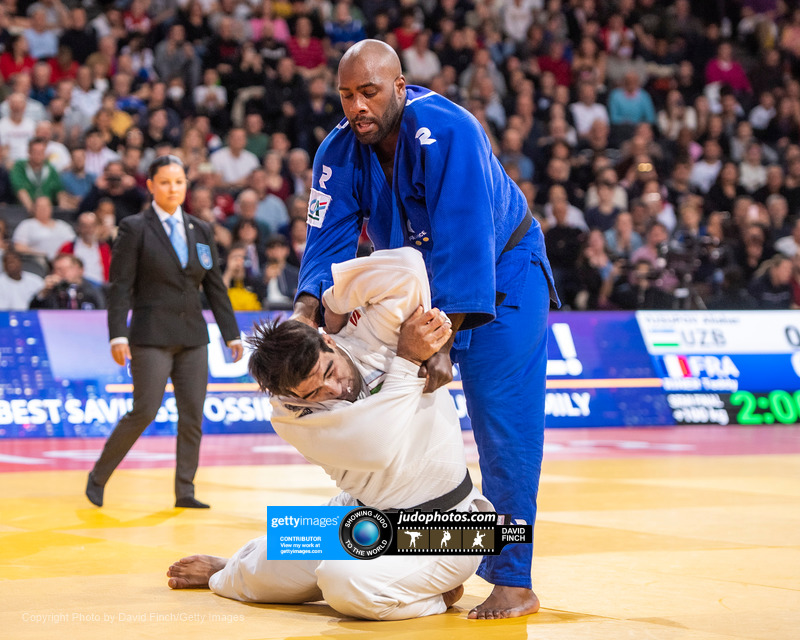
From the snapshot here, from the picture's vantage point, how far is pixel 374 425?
3.01 metres

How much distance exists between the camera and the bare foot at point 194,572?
363cm

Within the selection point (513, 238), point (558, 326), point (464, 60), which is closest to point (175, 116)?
point (464, 60)

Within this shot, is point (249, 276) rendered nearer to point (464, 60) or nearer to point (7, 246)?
point (7, 246)

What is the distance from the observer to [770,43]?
16.2 m

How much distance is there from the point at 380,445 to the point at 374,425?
60 millimetres

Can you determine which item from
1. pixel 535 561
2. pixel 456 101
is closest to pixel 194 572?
pixel 535 561

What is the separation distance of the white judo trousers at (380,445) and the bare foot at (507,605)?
0.36 feet

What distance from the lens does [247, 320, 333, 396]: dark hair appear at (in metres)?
3.00

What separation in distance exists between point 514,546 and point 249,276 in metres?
A: 6.94

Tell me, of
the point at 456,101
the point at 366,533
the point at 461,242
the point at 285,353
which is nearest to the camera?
the point at 366,533

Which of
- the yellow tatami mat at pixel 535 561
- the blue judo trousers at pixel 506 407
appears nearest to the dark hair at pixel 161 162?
the yellow tatami mat at pixel 535 561

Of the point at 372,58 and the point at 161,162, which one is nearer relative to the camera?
the point at 372,58

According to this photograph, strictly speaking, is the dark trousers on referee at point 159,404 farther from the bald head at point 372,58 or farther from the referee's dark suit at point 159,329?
the bald head at point 372,58

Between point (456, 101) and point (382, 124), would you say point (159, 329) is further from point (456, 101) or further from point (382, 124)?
point (456, 101)
